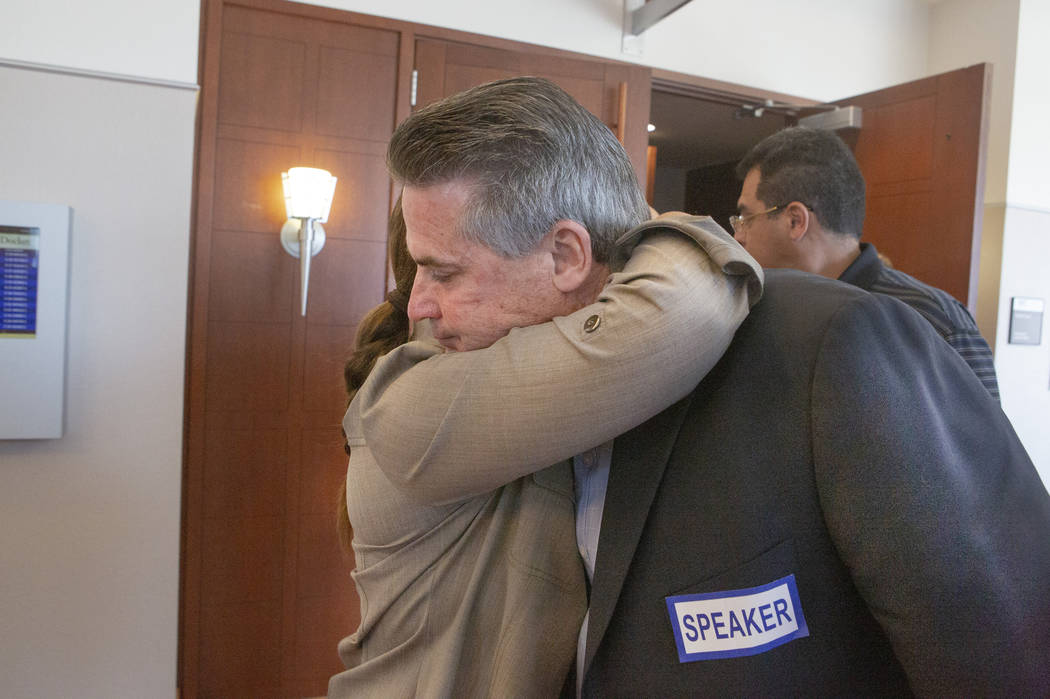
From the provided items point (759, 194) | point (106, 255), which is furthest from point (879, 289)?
point (106, 255)

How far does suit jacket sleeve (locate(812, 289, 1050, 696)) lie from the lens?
0.68m

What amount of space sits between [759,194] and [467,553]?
1900 millimetres

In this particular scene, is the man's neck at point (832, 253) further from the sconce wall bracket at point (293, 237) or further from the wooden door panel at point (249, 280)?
the wooden door panel at point (249, 280)

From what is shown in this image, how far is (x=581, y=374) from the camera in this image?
77 cm

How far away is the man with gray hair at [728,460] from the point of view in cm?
69

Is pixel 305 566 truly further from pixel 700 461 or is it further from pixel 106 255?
pixel 700 461

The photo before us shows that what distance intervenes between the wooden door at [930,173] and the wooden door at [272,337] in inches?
86.2

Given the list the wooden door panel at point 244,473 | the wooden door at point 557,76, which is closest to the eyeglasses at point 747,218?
the wooden door at point 557,76

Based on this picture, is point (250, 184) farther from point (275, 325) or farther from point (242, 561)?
point (242, 561)

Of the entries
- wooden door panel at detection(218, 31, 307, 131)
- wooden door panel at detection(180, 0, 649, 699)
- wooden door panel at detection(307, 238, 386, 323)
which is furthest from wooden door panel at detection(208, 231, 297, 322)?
wooden door panel at detection(218, 31, 307, 131)

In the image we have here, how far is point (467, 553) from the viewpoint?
3.11ft

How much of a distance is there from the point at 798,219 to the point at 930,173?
129 cm

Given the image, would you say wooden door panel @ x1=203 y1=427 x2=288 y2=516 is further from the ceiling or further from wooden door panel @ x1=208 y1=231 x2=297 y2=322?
the ceiling

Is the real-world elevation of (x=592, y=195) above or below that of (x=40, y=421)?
above
